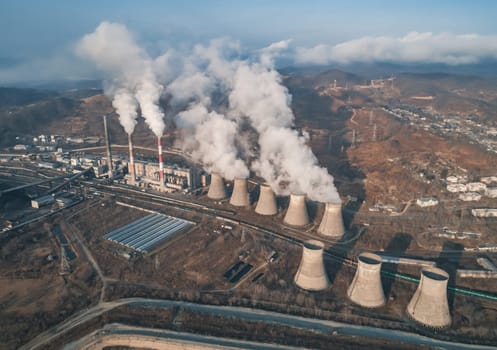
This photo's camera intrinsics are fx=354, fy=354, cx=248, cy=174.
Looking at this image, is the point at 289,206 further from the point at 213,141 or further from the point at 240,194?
the point at 213,141

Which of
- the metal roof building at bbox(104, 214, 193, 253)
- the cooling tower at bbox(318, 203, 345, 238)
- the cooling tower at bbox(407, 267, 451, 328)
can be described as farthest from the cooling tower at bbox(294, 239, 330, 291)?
the metal roof building at bbox(104, 214, 193, 253)

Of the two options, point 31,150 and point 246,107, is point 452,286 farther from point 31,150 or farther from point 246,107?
point 31,150

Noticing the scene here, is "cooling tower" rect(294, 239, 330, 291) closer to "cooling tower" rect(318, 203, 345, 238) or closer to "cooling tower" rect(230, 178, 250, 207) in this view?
"cooling tower" rect(318, 203, 345, 238)

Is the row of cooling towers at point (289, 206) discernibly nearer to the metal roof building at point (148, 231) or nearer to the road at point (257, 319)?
the metal roof building at point (148, 231)

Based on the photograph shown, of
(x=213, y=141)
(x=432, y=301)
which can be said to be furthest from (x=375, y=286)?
(x=213, y=141)

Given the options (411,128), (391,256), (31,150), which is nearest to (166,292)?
(391,256)
